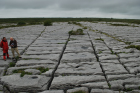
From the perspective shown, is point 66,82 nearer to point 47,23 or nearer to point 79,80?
point 79,80

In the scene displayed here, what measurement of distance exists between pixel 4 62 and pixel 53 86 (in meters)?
2.67

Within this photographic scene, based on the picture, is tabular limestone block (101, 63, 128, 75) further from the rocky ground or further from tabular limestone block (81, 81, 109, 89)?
tabular limestone block (81, 81, 109, 89)

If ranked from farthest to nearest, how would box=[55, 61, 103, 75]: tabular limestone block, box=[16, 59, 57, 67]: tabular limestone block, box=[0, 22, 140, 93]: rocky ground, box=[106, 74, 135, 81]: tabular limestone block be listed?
box=[16, 59, 57, 67]: tabular limestone block
box=[55, 61, 103, 75]: tabular limestone block
box=[106, 74, 135, 81]: tabular limestone block
box=[0, 22, 140, 93]: rocky ground

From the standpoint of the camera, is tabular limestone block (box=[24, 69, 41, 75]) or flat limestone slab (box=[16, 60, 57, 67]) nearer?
tabular limestone block (box=[24, 69, 41, 75])

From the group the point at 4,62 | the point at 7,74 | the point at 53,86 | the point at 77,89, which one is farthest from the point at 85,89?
the point at 4,62

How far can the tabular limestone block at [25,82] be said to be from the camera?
332cm

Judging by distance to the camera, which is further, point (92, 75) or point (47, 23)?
point (47, 23)

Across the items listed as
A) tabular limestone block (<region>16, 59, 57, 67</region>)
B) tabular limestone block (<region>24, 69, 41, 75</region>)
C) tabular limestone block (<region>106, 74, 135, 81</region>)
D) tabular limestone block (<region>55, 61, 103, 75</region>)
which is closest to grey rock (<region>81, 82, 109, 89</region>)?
tabular limestone block (<region>106, 74, 135, 81</region>)

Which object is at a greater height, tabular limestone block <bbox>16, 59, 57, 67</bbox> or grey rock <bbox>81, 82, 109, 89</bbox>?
tabular limestone block <bbox>16, 59, 57, 67</bbox>

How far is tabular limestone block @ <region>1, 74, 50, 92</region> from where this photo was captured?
332 cm

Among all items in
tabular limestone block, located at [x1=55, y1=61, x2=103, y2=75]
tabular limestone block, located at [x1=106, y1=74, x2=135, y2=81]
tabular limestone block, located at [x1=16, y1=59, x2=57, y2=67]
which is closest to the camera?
tabular limestone block, located at [x1=106, y1=74, x2=135, y2=81]

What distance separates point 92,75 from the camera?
3898mm

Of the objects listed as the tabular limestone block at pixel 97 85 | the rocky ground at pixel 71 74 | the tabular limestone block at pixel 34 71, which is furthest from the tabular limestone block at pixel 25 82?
the tabular limestone block at pixel 97 85

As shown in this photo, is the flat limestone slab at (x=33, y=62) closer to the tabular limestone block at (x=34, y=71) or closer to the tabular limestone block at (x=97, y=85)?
the tabular limestone block at (x=34, y=71)
